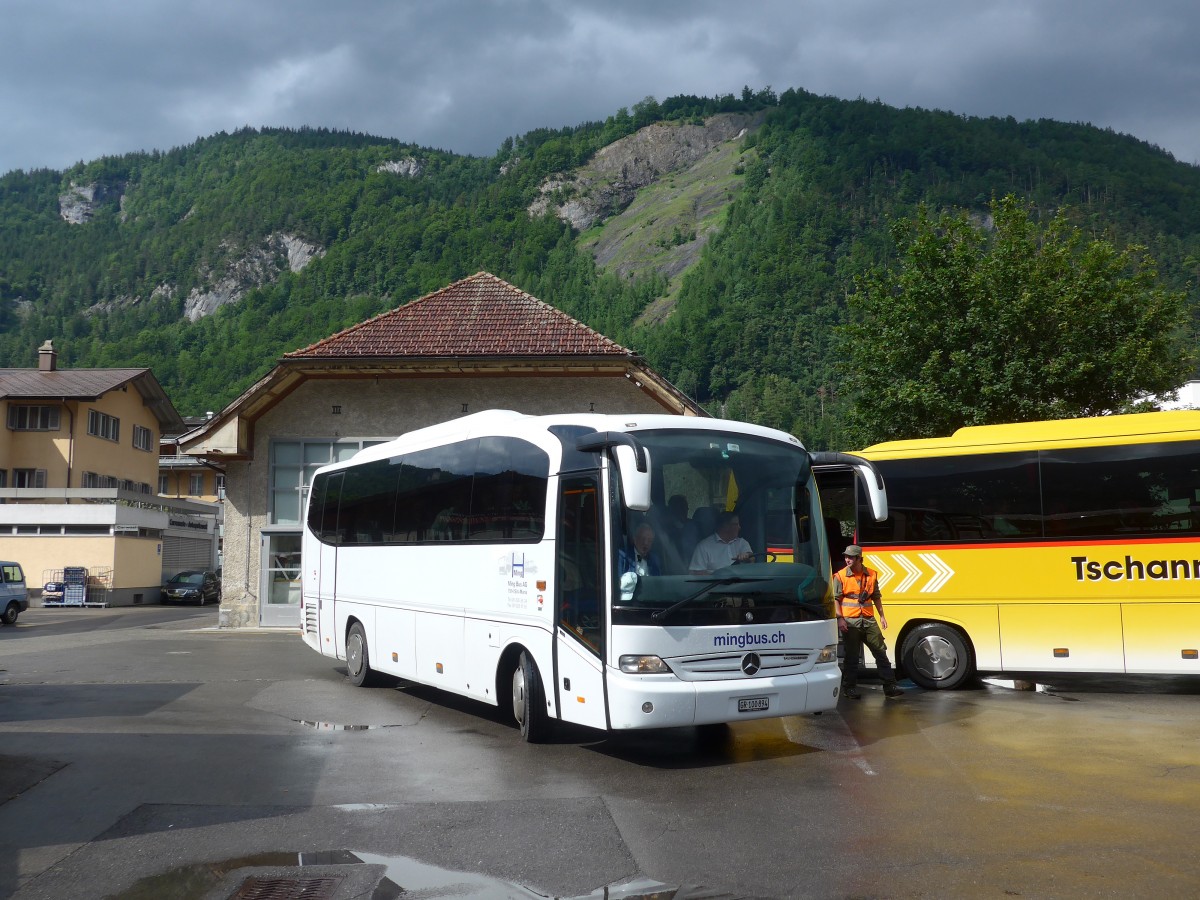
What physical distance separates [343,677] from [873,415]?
1555cm

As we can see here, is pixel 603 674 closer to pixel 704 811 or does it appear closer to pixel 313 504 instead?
pixel 704 811

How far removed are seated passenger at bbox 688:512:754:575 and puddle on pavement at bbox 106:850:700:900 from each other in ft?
12.1

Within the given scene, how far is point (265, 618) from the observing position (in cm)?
2716

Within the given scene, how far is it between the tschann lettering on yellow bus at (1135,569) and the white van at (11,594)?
28258 millimetres

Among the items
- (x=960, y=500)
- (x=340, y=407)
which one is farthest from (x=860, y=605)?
(x=340, y=407)

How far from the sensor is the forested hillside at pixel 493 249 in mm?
129625

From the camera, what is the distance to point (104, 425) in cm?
→ 5375

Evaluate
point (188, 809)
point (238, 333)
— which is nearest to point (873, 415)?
point (188, 809)

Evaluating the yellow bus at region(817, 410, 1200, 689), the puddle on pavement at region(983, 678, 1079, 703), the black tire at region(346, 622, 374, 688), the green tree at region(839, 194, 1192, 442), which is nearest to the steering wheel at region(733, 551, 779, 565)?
the yellow bus at region(817, 410, 1200, 689)

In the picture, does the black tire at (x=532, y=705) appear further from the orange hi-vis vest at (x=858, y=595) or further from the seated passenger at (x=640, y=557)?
the orange hi-vis vest at (x=858, y=595)

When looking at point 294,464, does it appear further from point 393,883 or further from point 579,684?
point 393,883

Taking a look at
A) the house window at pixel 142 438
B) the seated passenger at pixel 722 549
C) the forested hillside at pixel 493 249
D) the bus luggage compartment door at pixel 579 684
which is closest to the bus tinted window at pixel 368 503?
the bus luggage compartment door at pixel 579 684

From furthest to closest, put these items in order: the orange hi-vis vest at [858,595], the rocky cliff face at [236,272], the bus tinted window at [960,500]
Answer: the rocky cliff face at [236,272]
the bus tinted window at [960,500]
the orange hi-vis vest at [858,595]

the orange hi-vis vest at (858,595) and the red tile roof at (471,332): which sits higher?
the red tile roof at (471,332)
